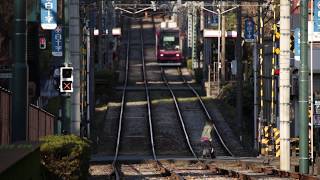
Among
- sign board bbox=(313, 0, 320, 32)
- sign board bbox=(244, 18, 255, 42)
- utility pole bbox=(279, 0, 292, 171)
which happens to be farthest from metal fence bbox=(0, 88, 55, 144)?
sign board bbox=(244, 18, 255, 42)

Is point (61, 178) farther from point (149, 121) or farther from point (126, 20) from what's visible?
point (126, 20)

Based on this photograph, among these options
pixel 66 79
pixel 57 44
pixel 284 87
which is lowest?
pixel 284 87

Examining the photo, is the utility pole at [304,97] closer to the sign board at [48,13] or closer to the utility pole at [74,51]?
the utility pole at [74,51]

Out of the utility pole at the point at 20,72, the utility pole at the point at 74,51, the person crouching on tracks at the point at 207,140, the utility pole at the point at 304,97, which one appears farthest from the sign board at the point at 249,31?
the utility pole at the point at 20,72

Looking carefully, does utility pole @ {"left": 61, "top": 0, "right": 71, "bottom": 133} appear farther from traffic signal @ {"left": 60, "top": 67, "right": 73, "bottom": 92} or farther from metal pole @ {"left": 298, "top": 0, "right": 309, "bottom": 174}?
metal pole @ {"left": 298, "top": 0, "right": 309, "bottom": 174}

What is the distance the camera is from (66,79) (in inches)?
1053

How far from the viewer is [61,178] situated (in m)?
21.9

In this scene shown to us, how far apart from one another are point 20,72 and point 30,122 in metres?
16.0

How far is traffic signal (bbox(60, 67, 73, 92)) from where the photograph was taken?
26734mm

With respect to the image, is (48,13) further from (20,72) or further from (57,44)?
(20,72)

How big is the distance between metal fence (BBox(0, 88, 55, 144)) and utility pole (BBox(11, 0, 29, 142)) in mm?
7076

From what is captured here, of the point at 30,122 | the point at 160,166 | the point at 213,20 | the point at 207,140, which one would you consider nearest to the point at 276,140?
the point at 207,140

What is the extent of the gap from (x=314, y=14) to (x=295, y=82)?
964cm

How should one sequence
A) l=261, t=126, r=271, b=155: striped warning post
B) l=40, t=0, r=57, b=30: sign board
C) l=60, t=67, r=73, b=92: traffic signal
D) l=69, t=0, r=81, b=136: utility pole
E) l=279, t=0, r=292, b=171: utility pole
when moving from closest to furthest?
l=60, t=67, r=73, b=92: traffic signal < l=279, t=0, r=292, b=171: utility pole < l=69, t=0, r=81, b=136: utility pole < l=40, t=0, r=57, b=30: sign board < l=261, t=126, r=271, b=155: striped warning post
